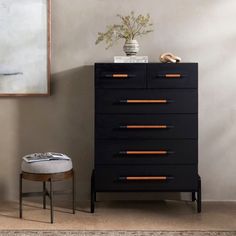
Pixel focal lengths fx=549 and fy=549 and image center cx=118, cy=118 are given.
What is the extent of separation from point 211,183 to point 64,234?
147cm

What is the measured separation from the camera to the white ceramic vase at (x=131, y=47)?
4.18 m

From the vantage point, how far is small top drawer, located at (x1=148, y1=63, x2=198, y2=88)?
410 centimetres

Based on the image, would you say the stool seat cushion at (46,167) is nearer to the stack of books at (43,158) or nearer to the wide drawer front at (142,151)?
the stack of books at (43,158)

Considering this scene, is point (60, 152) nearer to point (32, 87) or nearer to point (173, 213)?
point (32, 87)

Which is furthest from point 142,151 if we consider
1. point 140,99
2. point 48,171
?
point 48,171

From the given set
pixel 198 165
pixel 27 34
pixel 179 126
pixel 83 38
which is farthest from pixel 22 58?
pixel 198 165

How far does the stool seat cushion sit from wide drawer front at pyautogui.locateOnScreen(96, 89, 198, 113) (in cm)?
48

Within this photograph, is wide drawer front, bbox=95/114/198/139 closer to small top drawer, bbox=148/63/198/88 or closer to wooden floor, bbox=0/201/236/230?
small top drawer, bbox=148/63/198/88

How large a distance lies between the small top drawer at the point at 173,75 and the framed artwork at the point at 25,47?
2.95ft

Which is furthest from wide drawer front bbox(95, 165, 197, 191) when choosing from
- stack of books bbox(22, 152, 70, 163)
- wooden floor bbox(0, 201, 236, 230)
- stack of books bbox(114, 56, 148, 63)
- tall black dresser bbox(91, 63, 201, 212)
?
stack of books bbox(114, 56, 148, 63)

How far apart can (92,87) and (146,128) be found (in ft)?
2.15

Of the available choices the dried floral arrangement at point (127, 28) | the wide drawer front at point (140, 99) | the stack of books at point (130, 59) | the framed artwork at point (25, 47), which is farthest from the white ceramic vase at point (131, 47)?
the framed artwork at point (25, 47)

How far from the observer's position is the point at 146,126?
4125 mm

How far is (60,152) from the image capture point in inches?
179
